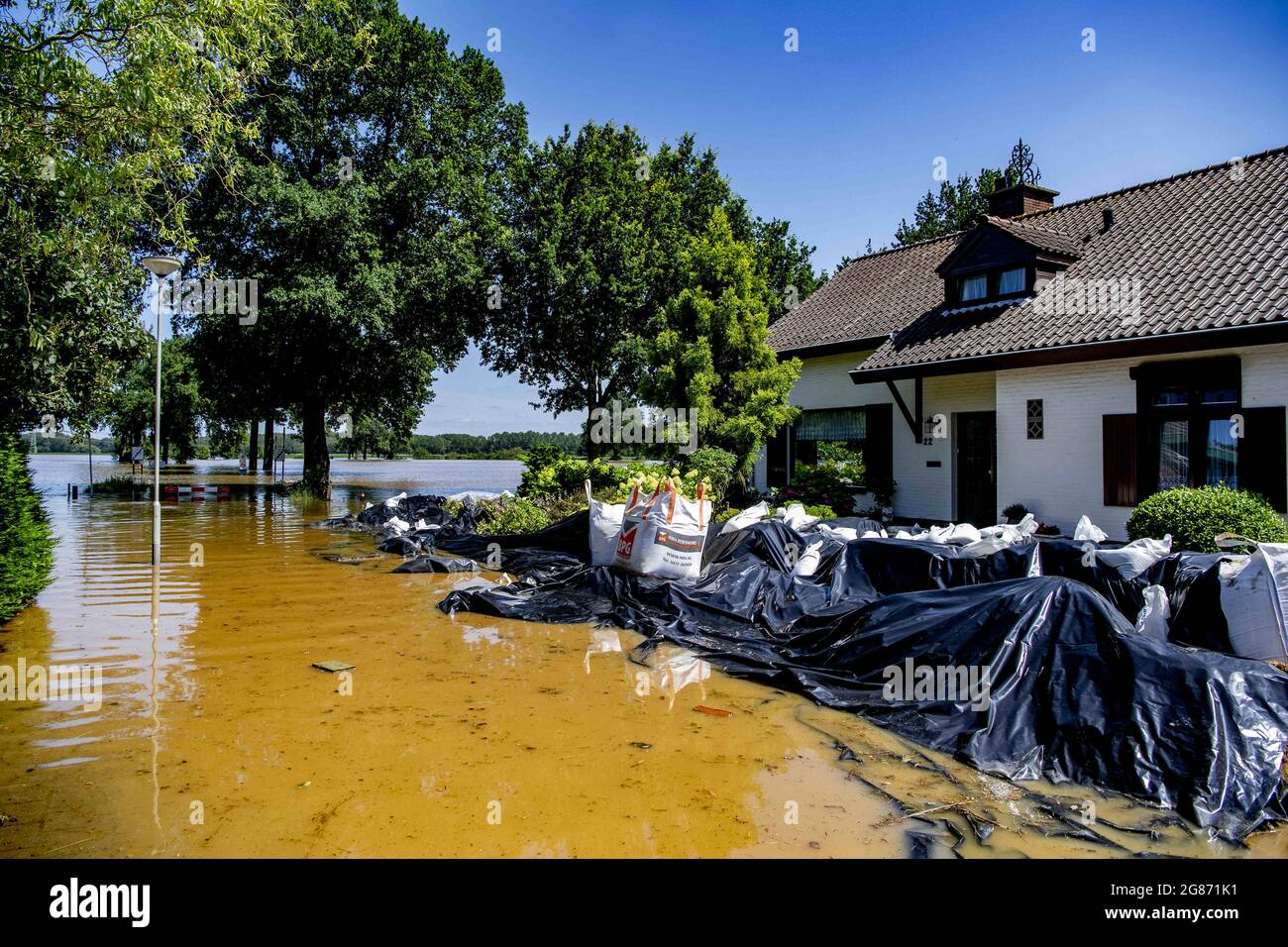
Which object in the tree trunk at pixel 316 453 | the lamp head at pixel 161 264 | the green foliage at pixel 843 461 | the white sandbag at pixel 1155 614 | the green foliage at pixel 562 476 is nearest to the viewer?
the white sandbag at pixel 1155 614

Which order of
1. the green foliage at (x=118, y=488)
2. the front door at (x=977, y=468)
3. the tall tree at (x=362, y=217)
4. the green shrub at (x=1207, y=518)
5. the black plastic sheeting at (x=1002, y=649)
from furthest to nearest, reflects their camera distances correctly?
the green foliage at (x=118, y=488) < the tall tree at (x=362, y=217) < the front door at (x=977, y=468) < the green shrub at (x=1207, y=518) < the black plastic sheeting at (x=1002, y=649)

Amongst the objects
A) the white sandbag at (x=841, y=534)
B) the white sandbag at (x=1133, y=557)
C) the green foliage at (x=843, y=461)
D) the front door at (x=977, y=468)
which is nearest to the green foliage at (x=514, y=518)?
the white sandbag at (x=841, y=534)

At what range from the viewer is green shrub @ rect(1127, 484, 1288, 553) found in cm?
779

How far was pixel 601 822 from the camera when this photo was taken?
3623 mm

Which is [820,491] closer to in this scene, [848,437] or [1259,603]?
[848,437]

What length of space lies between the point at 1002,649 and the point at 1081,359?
7738mm

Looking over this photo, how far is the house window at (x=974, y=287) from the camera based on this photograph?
13875mm

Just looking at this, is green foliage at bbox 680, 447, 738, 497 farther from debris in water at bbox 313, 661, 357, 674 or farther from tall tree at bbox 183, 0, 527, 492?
tall tree at bbox 183, 0, 527, 492

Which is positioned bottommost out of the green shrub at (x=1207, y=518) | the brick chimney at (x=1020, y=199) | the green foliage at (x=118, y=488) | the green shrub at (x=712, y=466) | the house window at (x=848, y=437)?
the green foliage at (x=118, y=488)

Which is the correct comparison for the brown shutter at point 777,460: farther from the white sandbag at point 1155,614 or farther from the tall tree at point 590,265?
the white sandbag at point 1155,614

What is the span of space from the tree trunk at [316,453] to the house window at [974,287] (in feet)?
66.4

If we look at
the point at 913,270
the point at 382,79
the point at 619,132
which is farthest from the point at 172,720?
the point at 619,132

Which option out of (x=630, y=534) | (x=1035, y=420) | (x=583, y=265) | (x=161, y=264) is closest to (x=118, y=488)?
(x=583, y=265)

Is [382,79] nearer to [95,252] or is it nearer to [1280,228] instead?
[95,252]
